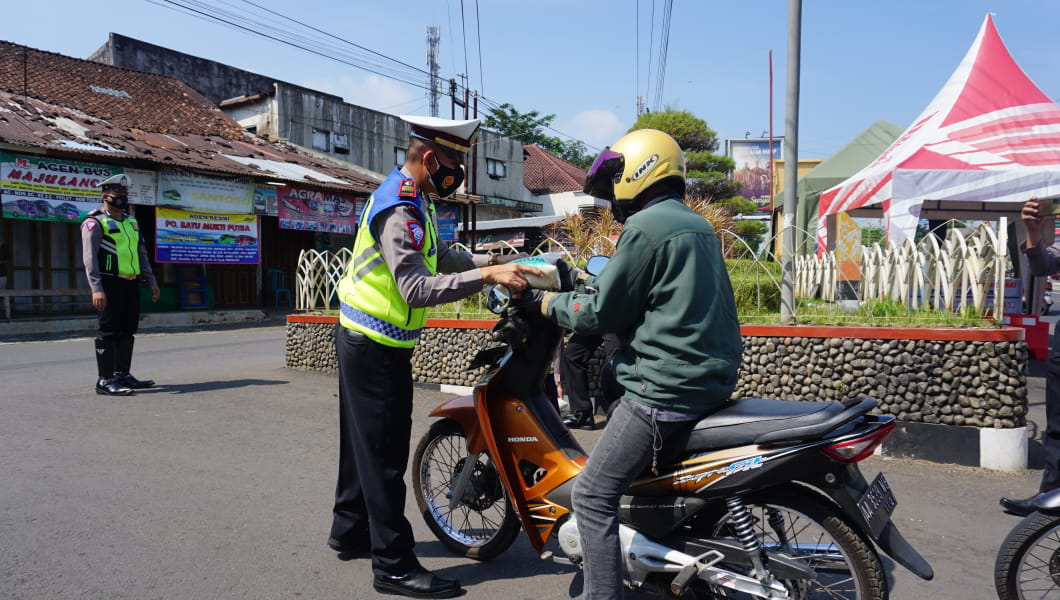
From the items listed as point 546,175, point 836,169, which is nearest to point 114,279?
point 836,169

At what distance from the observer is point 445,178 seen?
3.04m

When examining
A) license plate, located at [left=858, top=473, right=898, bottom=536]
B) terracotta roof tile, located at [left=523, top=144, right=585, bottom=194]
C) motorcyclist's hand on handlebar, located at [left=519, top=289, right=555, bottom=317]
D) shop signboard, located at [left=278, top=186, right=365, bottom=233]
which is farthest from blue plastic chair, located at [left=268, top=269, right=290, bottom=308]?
terracotta roof tile, located at [left=523, top=144, right=585, bottom=194]

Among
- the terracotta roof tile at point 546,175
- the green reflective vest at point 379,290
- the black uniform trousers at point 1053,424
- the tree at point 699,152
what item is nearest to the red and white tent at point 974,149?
the black uniform trousers at point 1053,424

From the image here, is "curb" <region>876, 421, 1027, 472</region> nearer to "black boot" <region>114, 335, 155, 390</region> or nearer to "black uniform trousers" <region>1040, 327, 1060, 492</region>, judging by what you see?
"black uniform trousers" <region>1040, 327, 1060, 492</region>

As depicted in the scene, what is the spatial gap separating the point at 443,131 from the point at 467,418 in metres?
1.27

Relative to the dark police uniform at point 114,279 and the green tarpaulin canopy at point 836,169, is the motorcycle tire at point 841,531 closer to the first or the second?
the dark police uniform at point 114,279

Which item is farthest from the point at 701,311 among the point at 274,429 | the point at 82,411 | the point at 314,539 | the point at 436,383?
the point at 82,411

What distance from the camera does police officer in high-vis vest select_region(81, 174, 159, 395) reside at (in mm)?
6562

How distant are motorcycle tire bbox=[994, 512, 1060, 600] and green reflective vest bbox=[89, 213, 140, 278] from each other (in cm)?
705

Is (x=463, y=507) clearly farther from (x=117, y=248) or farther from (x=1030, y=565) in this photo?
(x=117, y=248)

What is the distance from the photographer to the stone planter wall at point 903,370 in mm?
4684

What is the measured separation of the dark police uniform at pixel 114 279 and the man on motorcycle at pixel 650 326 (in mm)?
5757

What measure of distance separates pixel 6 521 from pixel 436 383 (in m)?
4.14

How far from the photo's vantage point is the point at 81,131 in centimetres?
1527
